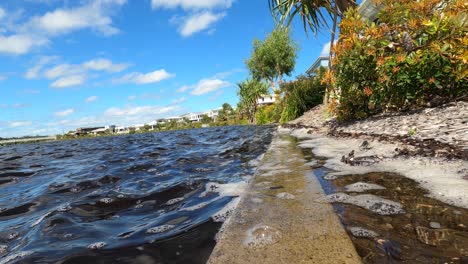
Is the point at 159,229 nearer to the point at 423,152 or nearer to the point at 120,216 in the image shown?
the point at 120,216

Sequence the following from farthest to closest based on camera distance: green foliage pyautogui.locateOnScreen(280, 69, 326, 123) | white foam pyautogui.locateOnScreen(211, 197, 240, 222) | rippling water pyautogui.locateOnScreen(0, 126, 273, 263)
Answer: green foliage pyautogui.locateOnScreen(280, 69, 326, 123)
white foam pyautogui.locateOnScreen(211, 197, 240, 222)
rippling water pyautogui.locateOnScreen(0, 126, 273, 263)

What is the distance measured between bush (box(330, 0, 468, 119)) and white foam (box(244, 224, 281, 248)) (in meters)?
4.27

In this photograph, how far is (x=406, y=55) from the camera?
5125 mm

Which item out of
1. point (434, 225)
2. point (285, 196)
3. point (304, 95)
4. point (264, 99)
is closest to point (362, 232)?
point (434, 225)

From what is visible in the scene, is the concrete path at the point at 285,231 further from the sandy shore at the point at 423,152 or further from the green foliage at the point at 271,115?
the green foliage at the point at 271,115

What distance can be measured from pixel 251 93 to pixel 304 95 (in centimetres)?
2616

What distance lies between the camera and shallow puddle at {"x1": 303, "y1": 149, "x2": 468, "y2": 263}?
4.20ft

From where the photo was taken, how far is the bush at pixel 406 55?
4766mm

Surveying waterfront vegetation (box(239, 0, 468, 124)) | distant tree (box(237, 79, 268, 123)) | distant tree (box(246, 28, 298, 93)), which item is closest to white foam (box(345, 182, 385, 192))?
waterfront vegetation (box(239, 0, 468, 124))

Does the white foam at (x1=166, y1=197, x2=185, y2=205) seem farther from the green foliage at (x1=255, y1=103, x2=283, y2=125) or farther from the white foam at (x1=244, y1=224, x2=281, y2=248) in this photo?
the green foliage at (x1=255, y1=103, x2=283, y2=125)

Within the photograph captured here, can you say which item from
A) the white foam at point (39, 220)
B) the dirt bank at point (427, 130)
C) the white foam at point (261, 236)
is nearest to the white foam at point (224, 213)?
the white foam at point (261, 236)

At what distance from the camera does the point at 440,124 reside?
13.2 ft

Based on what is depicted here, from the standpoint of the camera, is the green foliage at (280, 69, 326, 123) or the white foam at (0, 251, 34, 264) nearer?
the white foam at (0, 251, 34, 264)

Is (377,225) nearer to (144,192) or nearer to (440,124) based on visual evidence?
(144,192)
